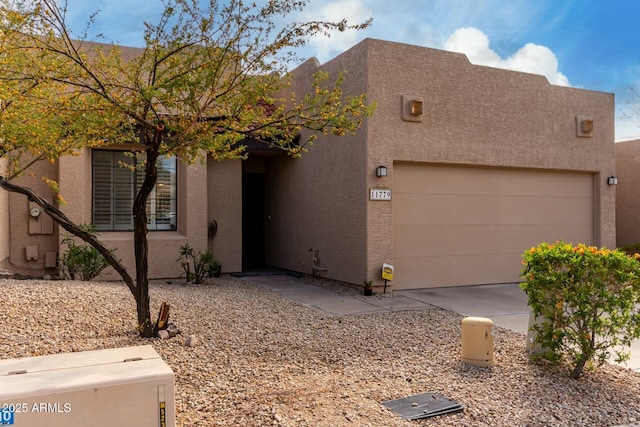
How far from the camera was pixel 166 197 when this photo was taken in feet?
36.1

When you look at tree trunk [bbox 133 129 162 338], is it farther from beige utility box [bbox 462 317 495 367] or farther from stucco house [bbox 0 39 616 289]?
stucco house [bbox 0 39 616 289]

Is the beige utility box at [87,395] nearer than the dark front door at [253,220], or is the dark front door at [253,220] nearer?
the beige utility box at [87,395]

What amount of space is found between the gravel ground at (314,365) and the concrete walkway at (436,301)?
1.92ft

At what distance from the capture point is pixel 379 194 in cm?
923

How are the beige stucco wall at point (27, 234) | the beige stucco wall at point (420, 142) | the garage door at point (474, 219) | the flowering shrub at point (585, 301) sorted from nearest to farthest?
the flowering shrub at point (585, 301) < the beige stucco wall at point (420, 142) < the garage door at point (474, 219) < the beige stucco wall at point (27, 234)

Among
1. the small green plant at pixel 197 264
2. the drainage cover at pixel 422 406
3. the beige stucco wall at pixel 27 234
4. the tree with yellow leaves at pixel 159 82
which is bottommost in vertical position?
the drainage cover at pixel 422 406

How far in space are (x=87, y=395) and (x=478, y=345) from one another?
12.2ft

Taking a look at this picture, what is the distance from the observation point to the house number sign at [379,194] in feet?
30.1

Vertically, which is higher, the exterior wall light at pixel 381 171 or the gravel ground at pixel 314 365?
the exterior wall light at pixel 381 171

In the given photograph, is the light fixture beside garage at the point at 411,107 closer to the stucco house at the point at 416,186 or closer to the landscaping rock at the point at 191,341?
the stucco house at the point at 416,186

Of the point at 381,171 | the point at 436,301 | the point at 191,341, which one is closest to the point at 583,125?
the point at 381,171

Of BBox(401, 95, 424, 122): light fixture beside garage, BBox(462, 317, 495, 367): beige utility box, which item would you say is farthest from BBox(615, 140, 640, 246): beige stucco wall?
BBox(462, 317, 495, 367): beige utility box

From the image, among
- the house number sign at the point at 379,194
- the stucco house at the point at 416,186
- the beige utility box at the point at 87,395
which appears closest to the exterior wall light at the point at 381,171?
the stucco house at the point at 416,186

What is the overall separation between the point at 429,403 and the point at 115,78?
4377mm
